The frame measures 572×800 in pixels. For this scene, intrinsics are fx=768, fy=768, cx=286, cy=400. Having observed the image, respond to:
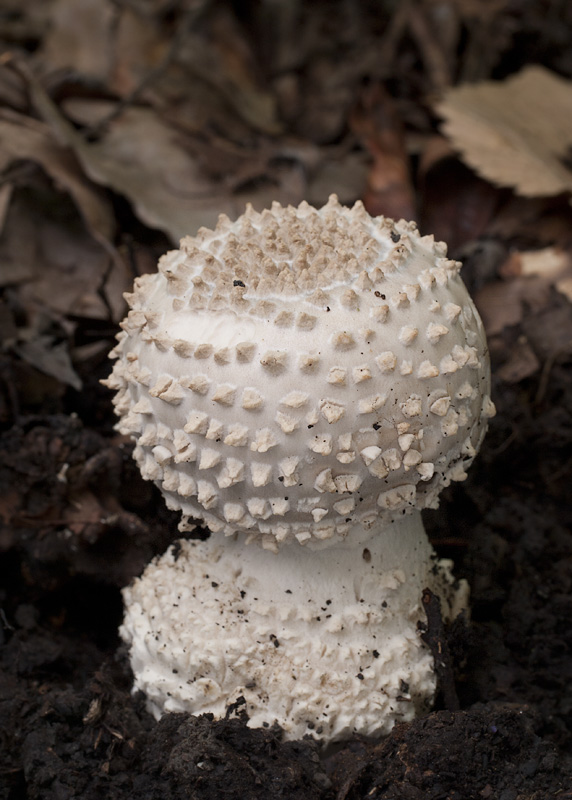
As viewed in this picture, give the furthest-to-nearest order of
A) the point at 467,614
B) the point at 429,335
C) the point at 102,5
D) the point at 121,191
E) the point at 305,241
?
the point at 102,5 → the point at 121,191 → the point at 467,614 → the point at 305,241 → the point at 429,335

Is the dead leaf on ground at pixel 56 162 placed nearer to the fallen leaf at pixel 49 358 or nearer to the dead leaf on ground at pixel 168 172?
the dead leaf on ground at pixel 168 172

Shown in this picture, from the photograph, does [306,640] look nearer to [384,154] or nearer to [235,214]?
[235,214]

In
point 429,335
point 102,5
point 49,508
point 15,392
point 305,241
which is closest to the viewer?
point 429,335

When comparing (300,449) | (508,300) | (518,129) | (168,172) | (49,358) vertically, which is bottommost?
(49,358)

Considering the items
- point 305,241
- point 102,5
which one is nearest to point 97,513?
point 305,241

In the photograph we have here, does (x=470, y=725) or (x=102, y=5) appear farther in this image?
(x=102, y=5)

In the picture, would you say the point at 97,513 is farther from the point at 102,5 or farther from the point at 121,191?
the point at 102,5

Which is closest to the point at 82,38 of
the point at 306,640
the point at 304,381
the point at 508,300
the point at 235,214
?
the point at 235,214
